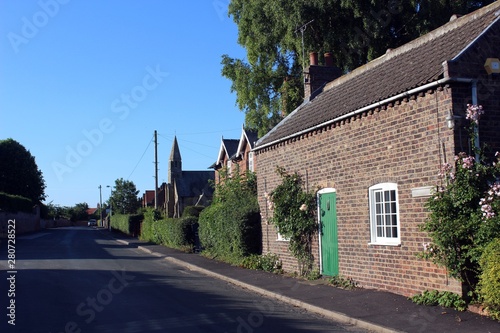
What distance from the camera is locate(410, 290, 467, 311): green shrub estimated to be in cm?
912

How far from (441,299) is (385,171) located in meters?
3.01

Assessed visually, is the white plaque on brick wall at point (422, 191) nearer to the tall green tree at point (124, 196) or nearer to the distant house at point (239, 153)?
the distant house at point (239, 153)

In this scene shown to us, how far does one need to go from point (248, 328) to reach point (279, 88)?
20418 millimetres

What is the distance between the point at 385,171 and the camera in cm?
1130

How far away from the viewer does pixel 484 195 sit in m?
9.08

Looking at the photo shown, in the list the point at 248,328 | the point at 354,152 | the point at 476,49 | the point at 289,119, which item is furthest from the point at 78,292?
the point at 476,49

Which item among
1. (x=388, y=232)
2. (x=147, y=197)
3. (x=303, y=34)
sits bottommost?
(x=388, y=232)

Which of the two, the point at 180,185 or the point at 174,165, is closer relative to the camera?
the point at 180,185

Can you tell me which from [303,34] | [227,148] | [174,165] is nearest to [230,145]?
[227,148]

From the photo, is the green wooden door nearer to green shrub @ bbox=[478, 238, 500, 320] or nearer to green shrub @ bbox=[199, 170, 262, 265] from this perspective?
green shrub @ bbox=[199, 170, 262, 265]

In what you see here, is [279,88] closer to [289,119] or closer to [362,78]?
[289,119]

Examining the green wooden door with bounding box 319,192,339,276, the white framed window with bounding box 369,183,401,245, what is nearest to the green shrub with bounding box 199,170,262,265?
the green wooden door with bounding box 319,192,339,276

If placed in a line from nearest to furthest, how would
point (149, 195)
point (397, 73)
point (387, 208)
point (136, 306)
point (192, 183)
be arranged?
point (136, 306) → point (387, 208) → point (397, 73) → point (192, 183) → point (149, 195)

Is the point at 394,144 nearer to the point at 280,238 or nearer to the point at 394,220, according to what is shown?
the point at 394,220
